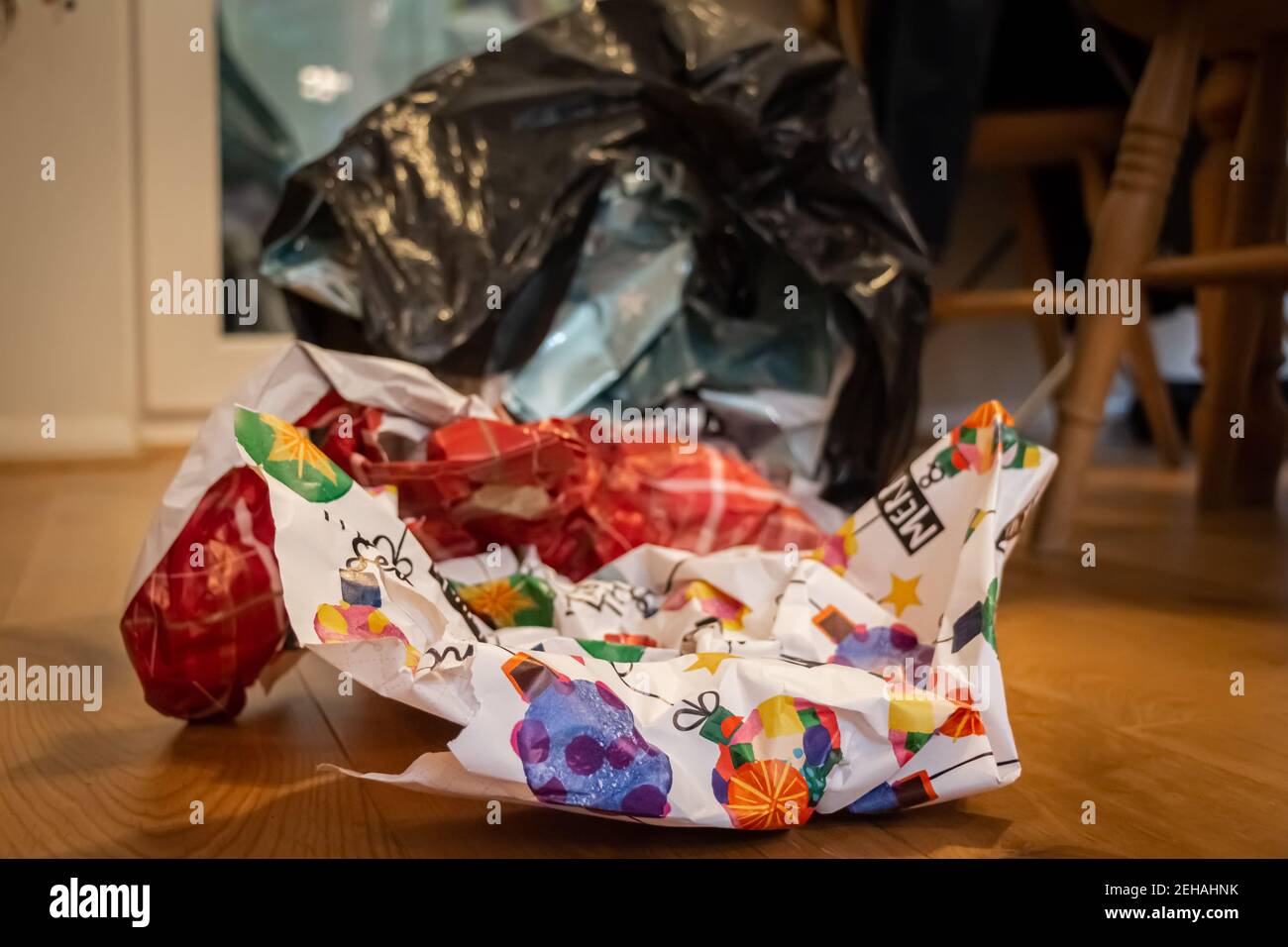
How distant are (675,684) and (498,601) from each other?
0.22 metres

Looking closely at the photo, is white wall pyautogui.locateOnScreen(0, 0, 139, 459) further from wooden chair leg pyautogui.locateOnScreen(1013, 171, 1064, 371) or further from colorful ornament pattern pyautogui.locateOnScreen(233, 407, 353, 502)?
colorful ornament pattern pyautogui.locateOnScreen(233, 407, 353, 502)

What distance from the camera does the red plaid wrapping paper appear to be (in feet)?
1.94

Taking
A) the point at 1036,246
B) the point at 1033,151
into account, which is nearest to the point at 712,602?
the point at 1033,151

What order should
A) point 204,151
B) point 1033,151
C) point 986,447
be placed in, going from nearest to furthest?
point 986,447 < point 1033,151 < point 204,151

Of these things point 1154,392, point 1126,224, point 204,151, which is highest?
point 204,151

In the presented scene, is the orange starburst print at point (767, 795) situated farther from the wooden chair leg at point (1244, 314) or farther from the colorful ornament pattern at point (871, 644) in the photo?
the wooden chair leg at point (1244, 314)

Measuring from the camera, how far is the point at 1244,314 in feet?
4.24

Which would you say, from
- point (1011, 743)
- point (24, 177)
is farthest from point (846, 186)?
point (24, 177)

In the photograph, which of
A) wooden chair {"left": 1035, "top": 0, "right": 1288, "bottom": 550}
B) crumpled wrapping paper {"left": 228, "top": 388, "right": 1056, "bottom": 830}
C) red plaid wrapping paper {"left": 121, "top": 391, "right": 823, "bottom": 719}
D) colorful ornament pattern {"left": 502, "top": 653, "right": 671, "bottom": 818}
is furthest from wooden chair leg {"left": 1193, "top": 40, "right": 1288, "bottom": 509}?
colorful ornament pattern {"left": 502, "top": 653, "right": 671, "bottom": 818}

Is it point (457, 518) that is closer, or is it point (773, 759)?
point (773, 759)

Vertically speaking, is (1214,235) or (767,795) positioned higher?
(1214,235)

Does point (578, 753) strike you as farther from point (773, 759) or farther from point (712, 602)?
point (712, 602)

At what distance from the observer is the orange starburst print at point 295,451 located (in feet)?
1.65
